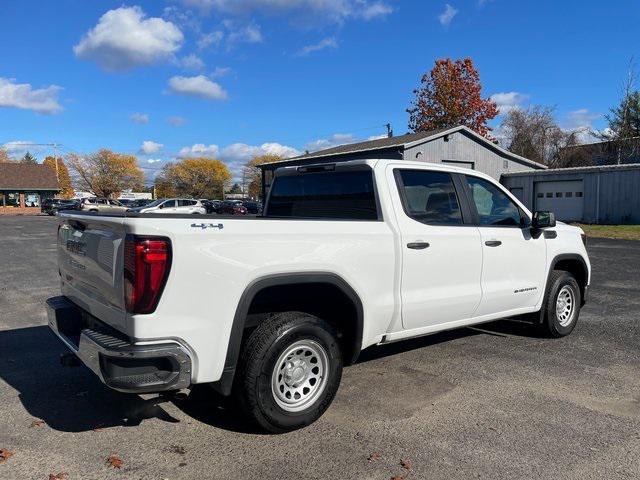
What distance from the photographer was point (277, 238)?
139 inches

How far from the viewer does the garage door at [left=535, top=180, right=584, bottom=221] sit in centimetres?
2817

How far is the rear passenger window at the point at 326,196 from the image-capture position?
14.7ft

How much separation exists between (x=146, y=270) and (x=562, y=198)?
2969cm

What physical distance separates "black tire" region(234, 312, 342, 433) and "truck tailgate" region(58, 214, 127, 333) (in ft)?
2.77

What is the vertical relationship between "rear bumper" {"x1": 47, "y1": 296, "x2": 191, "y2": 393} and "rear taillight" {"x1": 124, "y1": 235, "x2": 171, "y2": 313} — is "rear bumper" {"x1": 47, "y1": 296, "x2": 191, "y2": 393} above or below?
below

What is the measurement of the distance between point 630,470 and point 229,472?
243 cm

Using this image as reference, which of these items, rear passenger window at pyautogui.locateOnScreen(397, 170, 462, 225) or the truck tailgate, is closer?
the truck tailgate

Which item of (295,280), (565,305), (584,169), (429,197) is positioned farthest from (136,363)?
(584,169)

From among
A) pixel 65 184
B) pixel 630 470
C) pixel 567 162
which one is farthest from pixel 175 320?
pixel 65 184

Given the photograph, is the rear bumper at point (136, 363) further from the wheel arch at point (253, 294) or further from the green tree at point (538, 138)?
the green tree at point (538, 138)

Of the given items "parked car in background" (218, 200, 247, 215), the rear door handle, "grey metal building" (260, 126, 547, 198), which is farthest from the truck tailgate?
"parked car in background" (218, 200, 247, 215)

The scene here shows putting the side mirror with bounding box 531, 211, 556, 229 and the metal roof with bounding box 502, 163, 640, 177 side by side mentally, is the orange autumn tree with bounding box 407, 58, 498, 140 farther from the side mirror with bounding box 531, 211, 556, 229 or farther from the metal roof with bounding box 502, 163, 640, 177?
the side mirror with bounding box 531, 211, 556, 229

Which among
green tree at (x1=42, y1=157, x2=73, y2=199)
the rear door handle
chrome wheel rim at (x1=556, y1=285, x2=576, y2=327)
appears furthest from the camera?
green tree at (x1=42, y1=157, x2=73, y2=199)

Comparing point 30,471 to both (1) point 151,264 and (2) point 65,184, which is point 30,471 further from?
(2) point 65,184
